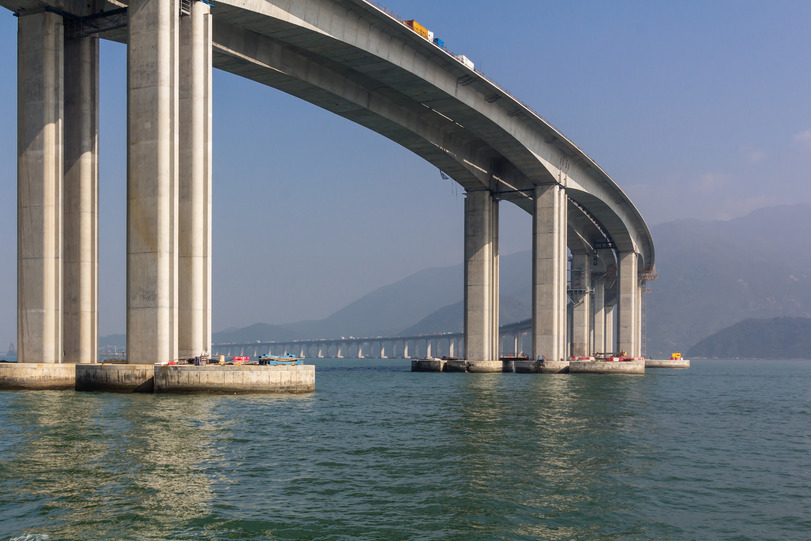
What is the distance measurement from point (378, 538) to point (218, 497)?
177 inches

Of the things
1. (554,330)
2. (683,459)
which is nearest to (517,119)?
(554,330)

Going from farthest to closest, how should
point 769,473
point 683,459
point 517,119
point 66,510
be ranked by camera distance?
point 517,119 < point 683,459 < point 769,473 < point 66,510

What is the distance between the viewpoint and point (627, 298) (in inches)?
5251

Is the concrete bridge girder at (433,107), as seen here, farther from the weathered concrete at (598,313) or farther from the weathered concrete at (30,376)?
the weathered concrete at (598,313)

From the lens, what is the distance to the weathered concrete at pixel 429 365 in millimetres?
90188

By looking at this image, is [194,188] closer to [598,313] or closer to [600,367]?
[600,367]

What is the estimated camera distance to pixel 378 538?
15.1 metres

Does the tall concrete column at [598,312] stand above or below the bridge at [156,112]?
below

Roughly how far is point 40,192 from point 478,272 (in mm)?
52809

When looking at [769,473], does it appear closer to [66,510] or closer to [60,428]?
[66,510]

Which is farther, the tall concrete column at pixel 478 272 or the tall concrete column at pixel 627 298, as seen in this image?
the tall concrete column at pixel 627 298

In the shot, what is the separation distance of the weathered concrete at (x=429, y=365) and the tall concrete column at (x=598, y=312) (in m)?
70.2

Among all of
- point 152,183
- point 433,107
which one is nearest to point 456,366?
point 433,107

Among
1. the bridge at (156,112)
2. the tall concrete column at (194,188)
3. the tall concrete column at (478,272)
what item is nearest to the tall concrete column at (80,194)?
the bridge at (156,112)
